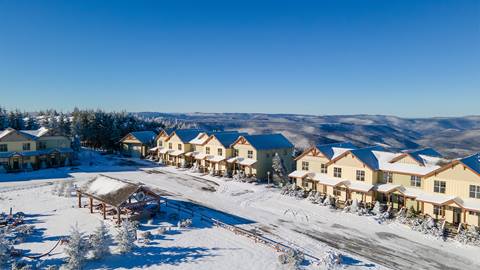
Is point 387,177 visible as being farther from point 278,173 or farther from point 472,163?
point 278,173

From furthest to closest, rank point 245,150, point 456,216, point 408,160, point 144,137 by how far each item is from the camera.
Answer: point 144,137 → point 245,150 → point 408,160 → point 456,216

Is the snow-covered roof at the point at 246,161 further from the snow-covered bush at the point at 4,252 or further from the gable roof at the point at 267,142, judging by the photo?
the snow-covered bush at the point at 4,252

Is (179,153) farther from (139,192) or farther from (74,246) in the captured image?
(74,246)

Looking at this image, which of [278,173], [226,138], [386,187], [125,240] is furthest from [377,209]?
[226,138]

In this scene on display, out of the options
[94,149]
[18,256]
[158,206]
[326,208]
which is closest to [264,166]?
[326,208]

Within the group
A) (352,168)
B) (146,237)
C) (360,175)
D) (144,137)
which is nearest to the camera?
(146,237)

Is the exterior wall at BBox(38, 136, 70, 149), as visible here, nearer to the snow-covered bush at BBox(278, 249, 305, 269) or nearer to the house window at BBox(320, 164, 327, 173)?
the house window at BBox(320, 164, 327, 173)

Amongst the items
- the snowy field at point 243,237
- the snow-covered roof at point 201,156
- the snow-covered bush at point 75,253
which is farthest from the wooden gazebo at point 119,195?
the snow-covered roof at point 201,156
